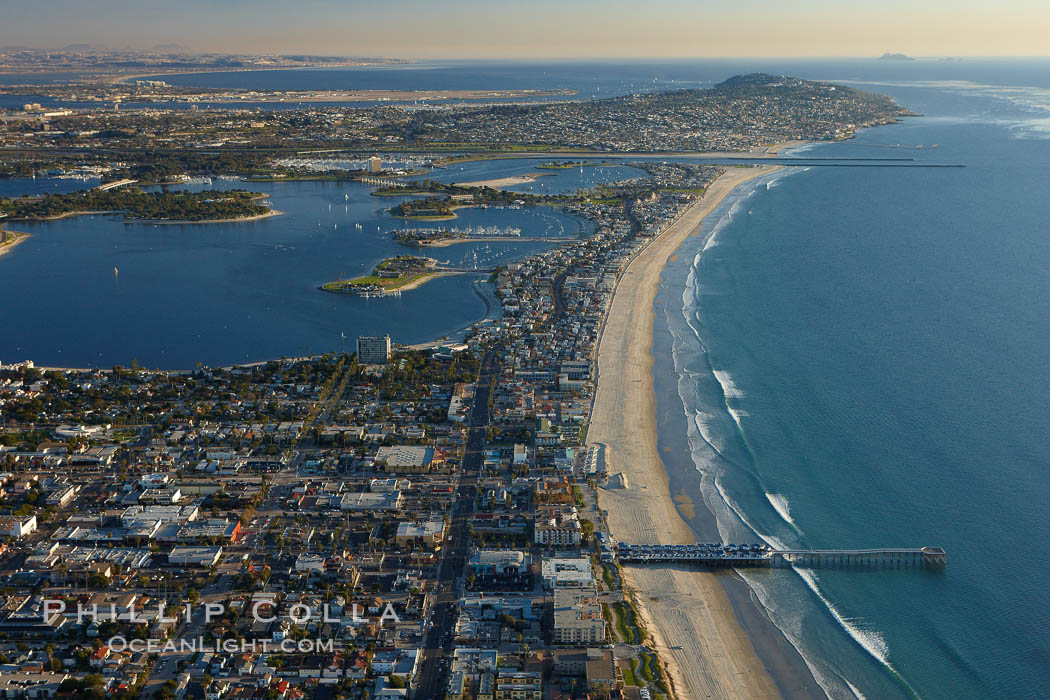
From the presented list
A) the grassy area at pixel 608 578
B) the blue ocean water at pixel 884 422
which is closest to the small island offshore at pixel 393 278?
the blue ocean water at pixel 884 422

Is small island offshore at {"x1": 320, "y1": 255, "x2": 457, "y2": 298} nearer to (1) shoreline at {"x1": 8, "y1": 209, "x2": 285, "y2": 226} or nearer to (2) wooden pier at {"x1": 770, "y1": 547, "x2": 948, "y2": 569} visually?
(1) shoreline at {"x1": 8, "y1": 209, "x2": 285, "y2": 226}

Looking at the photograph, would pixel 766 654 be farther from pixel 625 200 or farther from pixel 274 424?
pixel 625 200

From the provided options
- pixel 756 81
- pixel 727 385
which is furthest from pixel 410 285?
pixel 756 81

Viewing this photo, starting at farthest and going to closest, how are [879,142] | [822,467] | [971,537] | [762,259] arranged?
[879,142], [762,259], [822,467], [971,537]

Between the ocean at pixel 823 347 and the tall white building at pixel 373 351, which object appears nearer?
the ocean at pixel 823 347

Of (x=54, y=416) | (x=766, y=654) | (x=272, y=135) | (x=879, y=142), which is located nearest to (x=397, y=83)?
(x=272, y=135)

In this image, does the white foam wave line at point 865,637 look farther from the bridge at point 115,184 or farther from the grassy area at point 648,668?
the bridge at point 115,184

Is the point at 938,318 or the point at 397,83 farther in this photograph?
→ the point at 397,83
